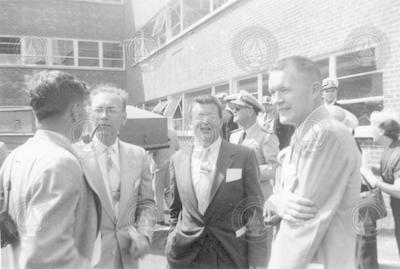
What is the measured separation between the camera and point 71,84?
6.57 ft

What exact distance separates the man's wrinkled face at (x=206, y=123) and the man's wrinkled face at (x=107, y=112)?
0.56 metres

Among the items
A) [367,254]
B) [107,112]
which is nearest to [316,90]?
[107,112]

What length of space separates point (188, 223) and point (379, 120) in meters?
2.17

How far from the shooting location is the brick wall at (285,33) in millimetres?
5871

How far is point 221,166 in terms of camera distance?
2906 millimetres

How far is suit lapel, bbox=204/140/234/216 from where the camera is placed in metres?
2.82

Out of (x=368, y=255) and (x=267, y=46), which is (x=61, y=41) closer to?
(x=267, y=46)

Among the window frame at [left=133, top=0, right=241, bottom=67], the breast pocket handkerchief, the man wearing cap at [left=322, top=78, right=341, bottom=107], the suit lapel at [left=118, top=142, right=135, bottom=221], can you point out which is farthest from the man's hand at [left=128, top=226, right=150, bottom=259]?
the window frame at [left=133, top=0, right=241, bottom=67]

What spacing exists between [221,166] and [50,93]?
137 cm

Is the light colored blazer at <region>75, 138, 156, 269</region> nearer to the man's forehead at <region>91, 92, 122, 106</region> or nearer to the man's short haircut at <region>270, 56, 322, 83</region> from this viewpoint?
the man's forehead at <region>91, 92, 122, 106</region>

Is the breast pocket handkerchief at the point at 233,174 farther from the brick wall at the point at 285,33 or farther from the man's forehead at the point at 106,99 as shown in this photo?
the brick wall at the point at 285,33

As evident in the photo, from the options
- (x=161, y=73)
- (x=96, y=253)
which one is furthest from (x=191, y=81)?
(x=96, y=253)

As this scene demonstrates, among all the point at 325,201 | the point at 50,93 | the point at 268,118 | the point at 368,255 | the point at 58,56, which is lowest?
the point at 368,255

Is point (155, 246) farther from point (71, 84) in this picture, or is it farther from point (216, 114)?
point (71, 84)
